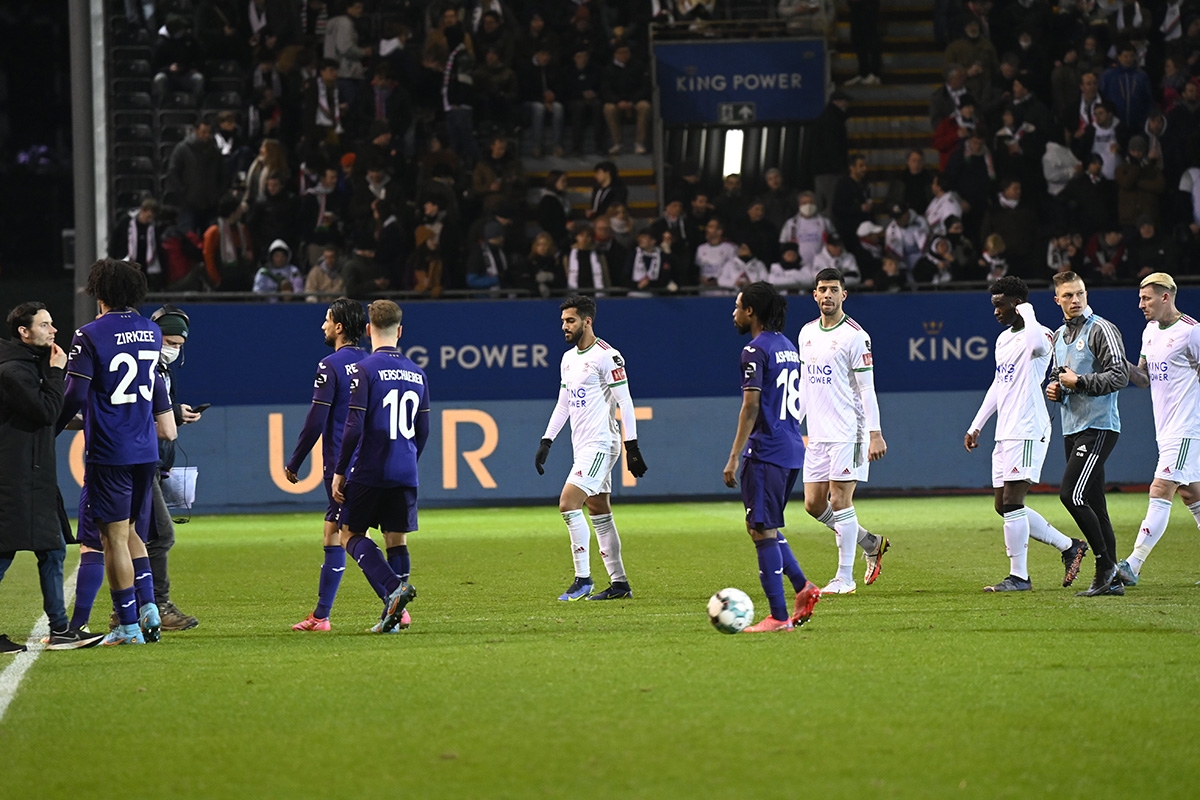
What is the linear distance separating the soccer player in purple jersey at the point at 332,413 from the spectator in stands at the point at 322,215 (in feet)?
40.5

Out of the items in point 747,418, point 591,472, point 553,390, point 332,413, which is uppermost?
point 747,418

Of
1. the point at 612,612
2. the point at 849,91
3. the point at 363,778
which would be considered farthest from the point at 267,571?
the point at 849,91

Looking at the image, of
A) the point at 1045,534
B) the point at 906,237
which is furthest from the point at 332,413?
the point at 906,237

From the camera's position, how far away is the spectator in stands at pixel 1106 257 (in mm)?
22141

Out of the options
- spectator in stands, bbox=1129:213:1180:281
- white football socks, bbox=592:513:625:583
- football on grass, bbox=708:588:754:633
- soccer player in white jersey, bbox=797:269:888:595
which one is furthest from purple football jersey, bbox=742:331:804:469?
spectator in stands, bbox=1129:213:1180:281

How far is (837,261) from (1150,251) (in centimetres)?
461

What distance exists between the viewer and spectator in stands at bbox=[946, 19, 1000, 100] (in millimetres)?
24531

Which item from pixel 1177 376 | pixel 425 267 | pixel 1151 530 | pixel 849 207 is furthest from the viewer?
pixel 849 207

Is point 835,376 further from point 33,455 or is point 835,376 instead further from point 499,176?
point 499,176

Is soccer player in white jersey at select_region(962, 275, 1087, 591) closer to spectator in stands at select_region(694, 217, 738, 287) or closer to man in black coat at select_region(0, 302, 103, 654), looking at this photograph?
man in black coat at select_region(0, 302, 103, 654)

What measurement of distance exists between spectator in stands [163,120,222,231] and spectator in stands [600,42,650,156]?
6552 millimetres

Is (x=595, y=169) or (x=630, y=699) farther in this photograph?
(x=595, y=169)

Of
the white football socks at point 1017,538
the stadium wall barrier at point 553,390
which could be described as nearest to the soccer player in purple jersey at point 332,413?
the white football socks at point 1017,538

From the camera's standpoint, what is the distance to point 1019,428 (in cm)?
1145
